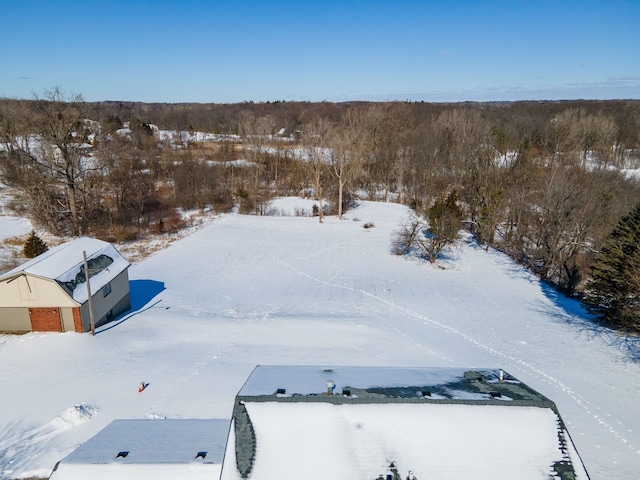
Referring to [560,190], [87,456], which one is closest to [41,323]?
[87,456]

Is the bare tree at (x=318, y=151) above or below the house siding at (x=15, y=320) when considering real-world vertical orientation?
above

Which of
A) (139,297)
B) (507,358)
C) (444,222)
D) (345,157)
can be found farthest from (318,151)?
(507,358)

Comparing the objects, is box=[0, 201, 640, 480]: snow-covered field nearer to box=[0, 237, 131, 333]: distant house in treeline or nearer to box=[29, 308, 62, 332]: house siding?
box=[29, 308, 62, 332]: house siding

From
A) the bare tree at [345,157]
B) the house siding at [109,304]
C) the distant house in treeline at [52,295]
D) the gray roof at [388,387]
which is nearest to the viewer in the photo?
the gray roof at [388,387]

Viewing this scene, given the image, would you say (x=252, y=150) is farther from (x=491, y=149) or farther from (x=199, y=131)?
(x=199, y=131)

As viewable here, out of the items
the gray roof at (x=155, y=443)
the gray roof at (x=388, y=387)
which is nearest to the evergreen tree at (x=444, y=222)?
the gray roof at (x=388, y=387)

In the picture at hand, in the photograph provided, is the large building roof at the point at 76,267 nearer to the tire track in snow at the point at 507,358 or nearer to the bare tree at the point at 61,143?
the tire track in snow at the point at 507,358

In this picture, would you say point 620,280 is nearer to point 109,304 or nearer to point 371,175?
point 109,304
